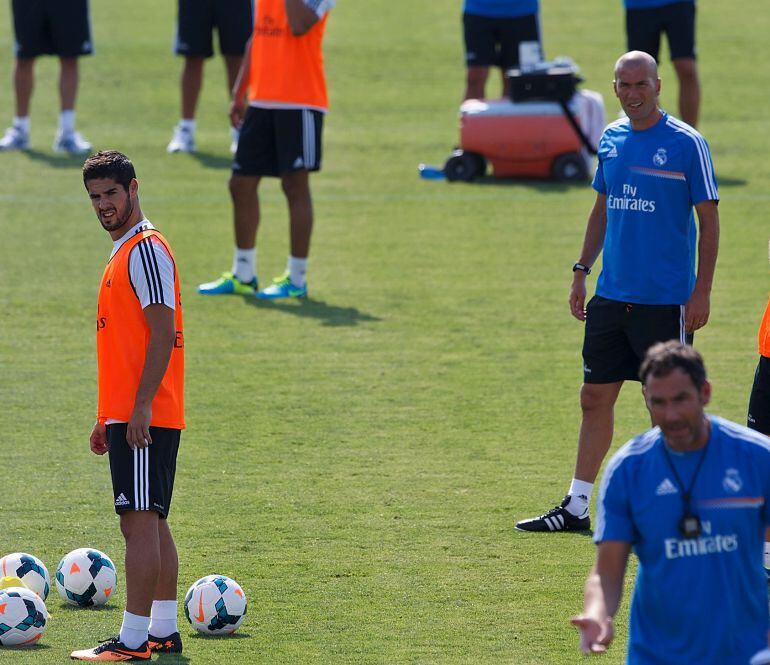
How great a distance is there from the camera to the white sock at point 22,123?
16594 millimetres

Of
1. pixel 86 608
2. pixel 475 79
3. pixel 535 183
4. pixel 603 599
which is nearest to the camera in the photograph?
pixel 603 599

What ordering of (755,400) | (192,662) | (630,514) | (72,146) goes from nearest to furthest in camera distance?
(630,514)
(192,662)
(755,400)
(72,146)

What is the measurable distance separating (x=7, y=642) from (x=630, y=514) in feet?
8.92

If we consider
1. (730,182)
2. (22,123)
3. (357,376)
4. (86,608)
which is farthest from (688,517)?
(22,123)

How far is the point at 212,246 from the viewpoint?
13.5 meters

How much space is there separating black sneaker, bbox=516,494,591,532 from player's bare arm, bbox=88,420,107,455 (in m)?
2.20

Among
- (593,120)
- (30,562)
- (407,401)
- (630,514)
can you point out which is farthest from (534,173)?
(630,514)

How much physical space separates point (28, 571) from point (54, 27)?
10735 mm

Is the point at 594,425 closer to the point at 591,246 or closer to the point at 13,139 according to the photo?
the point at 591,246

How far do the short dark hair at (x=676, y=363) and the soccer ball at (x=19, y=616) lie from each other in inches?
109

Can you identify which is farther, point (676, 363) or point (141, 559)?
point (141, 559)

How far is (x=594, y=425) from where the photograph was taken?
7.48 m

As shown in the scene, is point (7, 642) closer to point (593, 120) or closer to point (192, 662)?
point (192, 662)

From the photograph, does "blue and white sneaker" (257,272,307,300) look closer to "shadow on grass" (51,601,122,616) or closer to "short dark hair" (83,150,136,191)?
"shadow on grass" (51,601,122,616)
